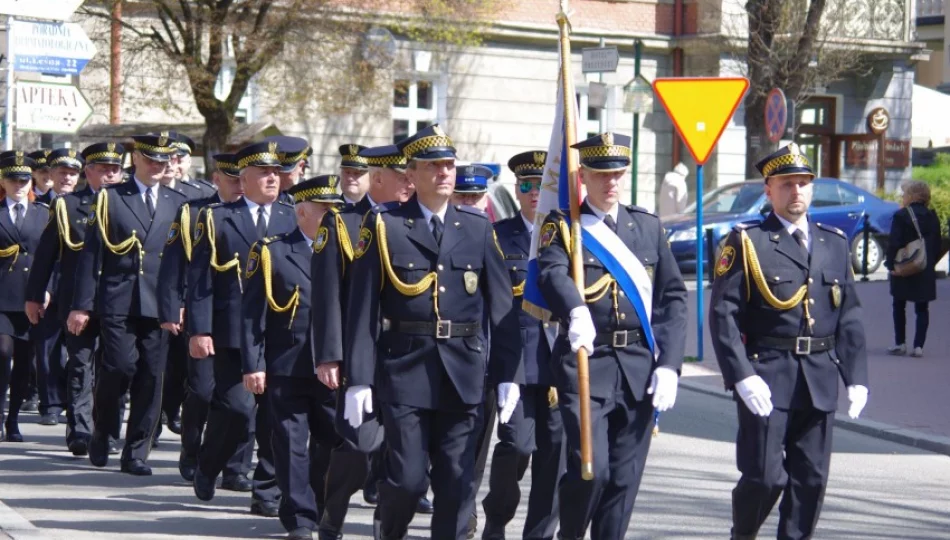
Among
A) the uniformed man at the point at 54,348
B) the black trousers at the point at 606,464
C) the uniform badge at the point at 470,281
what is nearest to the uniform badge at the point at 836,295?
the black trousers at the point at 606,464

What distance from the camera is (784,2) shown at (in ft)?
107

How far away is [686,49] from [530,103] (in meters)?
3.97

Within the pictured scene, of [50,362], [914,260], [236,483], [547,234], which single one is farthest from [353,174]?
[914,260]

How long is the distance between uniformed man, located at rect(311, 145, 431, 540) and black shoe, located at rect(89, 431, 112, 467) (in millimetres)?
3132

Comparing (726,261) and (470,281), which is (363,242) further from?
(726,261)

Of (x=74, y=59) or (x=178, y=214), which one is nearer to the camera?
(x=178, y=214)

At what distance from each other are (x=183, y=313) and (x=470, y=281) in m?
3.35

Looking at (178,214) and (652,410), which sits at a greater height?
(178,214)

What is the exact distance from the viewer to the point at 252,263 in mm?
8859

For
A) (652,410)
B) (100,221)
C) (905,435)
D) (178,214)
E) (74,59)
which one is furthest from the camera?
(74,59)

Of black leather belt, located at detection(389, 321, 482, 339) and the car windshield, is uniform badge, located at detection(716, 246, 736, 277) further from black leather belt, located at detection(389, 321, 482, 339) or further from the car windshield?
the car windshield

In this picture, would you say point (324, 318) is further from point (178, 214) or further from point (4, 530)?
point (178, 214)

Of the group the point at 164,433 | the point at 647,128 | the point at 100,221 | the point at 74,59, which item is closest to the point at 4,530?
the point at 100,221

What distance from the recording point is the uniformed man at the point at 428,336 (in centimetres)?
703
